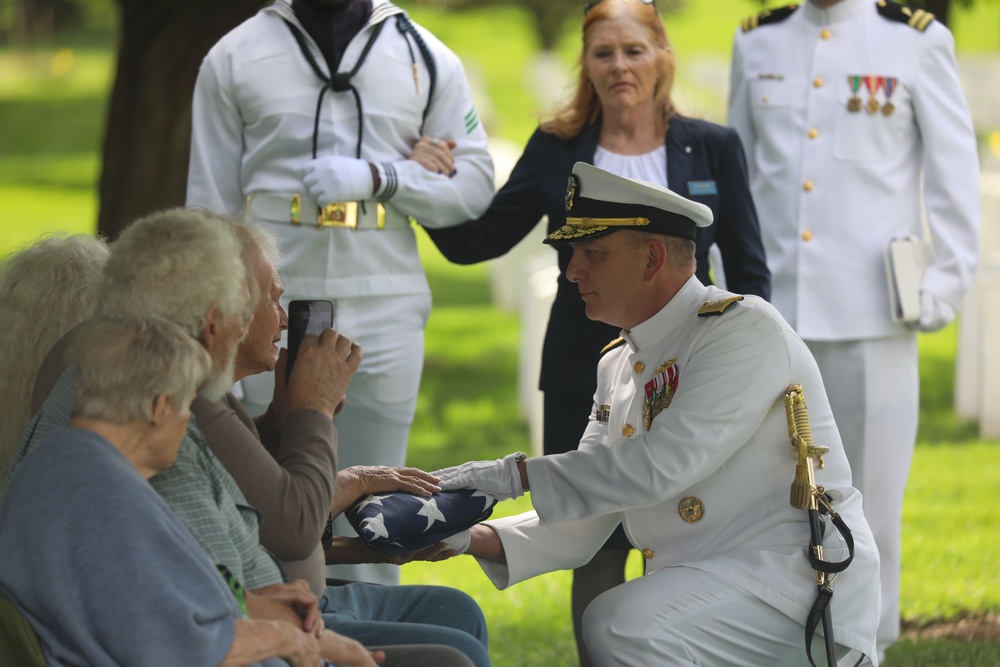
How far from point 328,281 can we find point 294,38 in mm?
771

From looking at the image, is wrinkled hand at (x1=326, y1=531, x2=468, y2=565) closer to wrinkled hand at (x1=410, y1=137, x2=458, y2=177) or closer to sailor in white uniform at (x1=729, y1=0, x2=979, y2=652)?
wrinkled hand at (x1=410, y1=137, x2=458, y2=177)

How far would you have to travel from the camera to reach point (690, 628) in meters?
3.07

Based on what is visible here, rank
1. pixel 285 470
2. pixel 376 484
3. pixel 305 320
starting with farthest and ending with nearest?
pixel 376 484 < pixel 305 320 < pixel 285 470

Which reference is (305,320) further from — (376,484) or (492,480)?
(492,480)

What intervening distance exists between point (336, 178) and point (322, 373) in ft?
4.55

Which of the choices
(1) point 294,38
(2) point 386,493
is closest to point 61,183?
(1) point 294,38

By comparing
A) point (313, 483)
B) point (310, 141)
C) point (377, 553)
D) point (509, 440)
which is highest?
point (310, 141)

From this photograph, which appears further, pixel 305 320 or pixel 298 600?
pixel 305 320

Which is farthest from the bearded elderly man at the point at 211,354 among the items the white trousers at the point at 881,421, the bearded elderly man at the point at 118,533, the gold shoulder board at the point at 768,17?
the gold shoulder board at the point at 768,17

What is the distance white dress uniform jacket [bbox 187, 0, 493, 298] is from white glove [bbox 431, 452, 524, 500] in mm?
1387

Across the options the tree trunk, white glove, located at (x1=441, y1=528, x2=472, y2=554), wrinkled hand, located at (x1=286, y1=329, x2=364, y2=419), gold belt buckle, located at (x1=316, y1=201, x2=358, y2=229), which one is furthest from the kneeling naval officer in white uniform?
the tree trunk

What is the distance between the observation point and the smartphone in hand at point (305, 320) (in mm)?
3098

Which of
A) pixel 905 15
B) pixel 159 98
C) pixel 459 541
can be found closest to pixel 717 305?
pixel 459 541

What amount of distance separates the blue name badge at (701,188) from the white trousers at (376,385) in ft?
3.14
